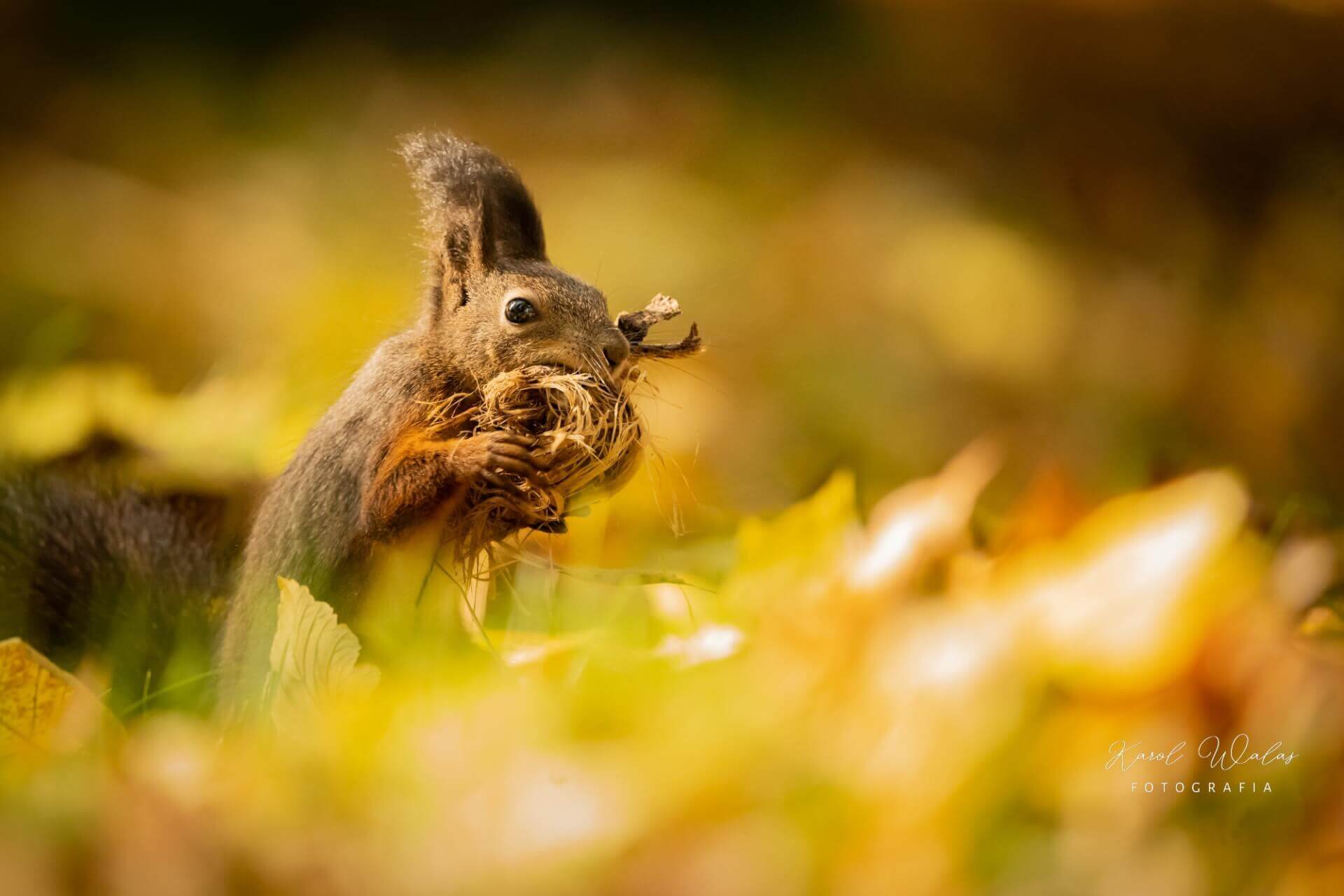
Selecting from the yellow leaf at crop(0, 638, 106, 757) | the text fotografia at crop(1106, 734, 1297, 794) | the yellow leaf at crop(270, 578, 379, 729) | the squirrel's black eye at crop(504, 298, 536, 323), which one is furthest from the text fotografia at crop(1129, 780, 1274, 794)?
the squirrel's black eye at crop(504, 298, 536, 323)

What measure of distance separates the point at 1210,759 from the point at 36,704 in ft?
2.23

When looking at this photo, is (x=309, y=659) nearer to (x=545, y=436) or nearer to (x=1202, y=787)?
(x=545, y=436)

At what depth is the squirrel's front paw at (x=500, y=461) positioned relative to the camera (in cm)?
78

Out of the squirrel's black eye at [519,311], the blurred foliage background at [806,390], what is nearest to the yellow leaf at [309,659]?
the blurred foliage background at [806,390]

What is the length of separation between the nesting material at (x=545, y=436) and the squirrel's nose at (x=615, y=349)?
0.02m

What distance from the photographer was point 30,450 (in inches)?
42.7

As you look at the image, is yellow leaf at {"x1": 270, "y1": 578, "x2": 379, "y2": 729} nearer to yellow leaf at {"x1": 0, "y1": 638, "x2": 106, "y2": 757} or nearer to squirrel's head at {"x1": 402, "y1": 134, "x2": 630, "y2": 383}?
yellow leaf at {"x1": 0, "y1": 638, "x2": 106, "y2": 757}

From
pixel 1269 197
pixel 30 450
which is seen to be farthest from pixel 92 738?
pixel 1269 197

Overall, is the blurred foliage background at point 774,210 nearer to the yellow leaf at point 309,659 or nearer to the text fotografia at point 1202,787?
the yellow leaf at point 309,659

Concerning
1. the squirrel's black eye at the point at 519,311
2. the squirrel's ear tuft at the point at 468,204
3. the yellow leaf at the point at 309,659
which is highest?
the squirrel's ear tuft at the point at 468,204

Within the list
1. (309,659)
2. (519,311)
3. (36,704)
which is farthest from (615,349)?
(36,704)

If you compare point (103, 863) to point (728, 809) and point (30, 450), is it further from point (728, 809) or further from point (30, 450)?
point (30, 450)

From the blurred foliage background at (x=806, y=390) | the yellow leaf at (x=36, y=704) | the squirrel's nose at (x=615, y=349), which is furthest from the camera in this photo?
the squirrel's nose at (x=615, y=349)

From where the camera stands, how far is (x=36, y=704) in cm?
69
